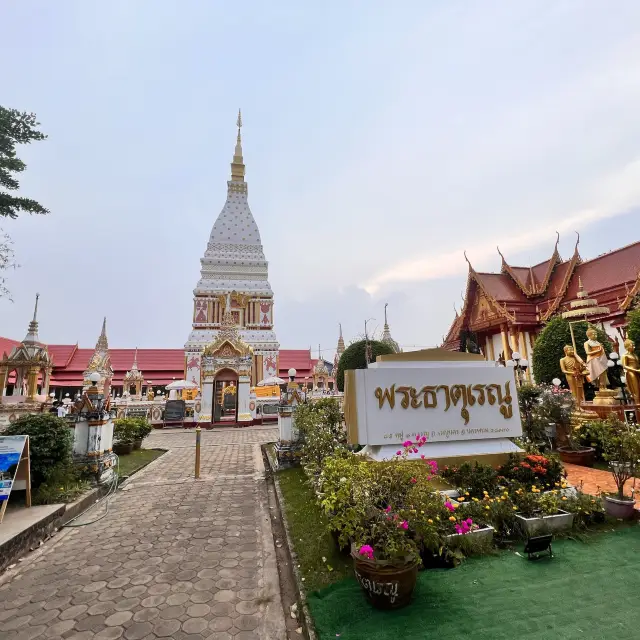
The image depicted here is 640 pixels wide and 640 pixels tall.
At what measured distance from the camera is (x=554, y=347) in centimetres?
1352

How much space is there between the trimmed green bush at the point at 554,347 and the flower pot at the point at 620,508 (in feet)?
31.5

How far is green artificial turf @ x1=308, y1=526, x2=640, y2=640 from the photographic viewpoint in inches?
106

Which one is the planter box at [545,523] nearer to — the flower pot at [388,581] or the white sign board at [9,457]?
the flower pot at [388,581]

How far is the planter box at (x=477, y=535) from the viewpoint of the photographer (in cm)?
378

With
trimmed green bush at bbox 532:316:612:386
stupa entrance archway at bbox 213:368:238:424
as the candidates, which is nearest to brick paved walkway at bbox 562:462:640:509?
trimmed green bush at bbox 532:316:612:386

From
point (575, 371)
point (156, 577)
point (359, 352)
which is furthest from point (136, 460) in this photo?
point (359, 352)

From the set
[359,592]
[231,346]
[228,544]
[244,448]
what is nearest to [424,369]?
[359,592]

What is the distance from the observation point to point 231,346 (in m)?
23.5

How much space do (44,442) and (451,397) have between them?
6.88 meters

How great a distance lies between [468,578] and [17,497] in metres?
6.70

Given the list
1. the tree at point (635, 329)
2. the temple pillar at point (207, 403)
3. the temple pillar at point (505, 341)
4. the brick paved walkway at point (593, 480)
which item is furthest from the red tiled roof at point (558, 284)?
the temple pillar at point (207, 403)

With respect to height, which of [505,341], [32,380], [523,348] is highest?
[505,341]

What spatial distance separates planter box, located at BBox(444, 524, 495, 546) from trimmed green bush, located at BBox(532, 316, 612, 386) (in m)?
11.5

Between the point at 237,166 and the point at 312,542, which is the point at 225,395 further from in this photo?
the point at 237,166
